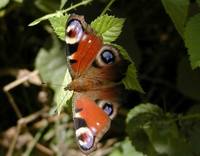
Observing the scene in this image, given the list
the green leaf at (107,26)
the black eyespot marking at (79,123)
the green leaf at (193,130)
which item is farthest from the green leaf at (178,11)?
the green leaf at (193,130)

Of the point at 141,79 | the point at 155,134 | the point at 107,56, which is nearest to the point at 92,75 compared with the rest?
the point at 107,56

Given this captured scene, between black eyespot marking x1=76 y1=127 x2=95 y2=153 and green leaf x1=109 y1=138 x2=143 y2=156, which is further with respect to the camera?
green leaf x1=109 y1=138 x2=143 y2=156

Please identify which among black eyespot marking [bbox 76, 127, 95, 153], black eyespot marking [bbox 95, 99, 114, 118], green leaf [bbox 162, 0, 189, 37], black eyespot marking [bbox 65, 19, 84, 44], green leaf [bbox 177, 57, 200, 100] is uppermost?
black eyespot marking [bbox 65, 19, 84, 44]

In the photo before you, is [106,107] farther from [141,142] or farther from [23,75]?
[23,75]

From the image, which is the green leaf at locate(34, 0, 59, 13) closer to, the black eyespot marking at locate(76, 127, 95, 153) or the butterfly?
the butterfly

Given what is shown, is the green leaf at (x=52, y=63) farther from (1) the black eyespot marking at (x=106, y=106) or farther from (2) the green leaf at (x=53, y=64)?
(1) the black eyespot marking at (x=106, y=106)

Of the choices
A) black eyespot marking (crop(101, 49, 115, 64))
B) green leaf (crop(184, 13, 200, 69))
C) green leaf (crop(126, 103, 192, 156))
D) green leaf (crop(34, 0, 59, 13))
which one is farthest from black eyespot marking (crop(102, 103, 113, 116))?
green leaf (crop(34, 0, 59, 13))

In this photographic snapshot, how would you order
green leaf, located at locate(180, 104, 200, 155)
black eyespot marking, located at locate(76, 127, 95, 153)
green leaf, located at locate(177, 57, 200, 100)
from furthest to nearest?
green leaf, located at locate(177, 57, 200, 100) < green leaf, located at locate(180, 104, 200, 155) < black eyespot marking, located at locate(76, 127, 95, 153)

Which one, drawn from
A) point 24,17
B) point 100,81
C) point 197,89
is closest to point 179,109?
point 197,89
